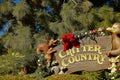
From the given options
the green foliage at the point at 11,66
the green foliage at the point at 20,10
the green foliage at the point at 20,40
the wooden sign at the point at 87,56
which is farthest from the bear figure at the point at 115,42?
the green foliage at the point at 20,10

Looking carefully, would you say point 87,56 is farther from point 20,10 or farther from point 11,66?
point 20,10

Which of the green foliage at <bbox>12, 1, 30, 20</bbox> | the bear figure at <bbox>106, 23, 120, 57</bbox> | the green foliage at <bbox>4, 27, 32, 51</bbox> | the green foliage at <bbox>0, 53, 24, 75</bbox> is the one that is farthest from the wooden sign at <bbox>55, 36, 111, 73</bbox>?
the green foliage at <bbox>12, 1, 30, 20</bbox>

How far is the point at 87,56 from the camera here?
891cm

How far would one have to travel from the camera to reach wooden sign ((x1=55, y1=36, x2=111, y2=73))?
28.7ft

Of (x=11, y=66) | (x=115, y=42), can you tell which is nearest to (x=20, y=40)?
(x=11, y=66)

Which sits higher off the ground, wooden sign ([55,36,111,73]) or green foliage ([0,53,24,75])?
wooden sign ([55,36,111,73])

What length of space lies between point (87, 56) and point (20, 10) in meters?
6.05

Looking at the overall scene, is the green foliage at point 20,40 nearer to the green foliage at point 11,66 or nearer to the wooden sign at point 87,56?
the green foliage at point 11,66

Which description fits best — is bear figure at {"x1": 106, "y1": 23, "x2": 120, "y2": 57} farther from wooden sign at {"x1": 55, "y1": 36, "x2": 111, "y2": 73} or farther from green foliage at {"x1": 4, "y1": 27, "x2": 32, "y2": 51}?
green foliage at {"x1": 4, "y1": 27, "x2": 32, "y2": 51}

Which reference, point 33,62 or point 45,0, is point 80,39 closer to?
point 33,62

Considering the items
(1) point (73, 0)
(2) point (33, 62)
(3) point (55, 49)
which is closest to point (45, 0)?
(1) point (73, 0)

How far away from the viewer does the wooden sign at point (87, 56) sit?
344 inches

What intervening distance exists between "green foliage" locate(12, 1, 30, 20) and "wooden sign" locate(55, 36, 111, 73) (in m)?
5.47

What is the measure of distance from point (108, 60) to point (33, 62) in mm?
3710
